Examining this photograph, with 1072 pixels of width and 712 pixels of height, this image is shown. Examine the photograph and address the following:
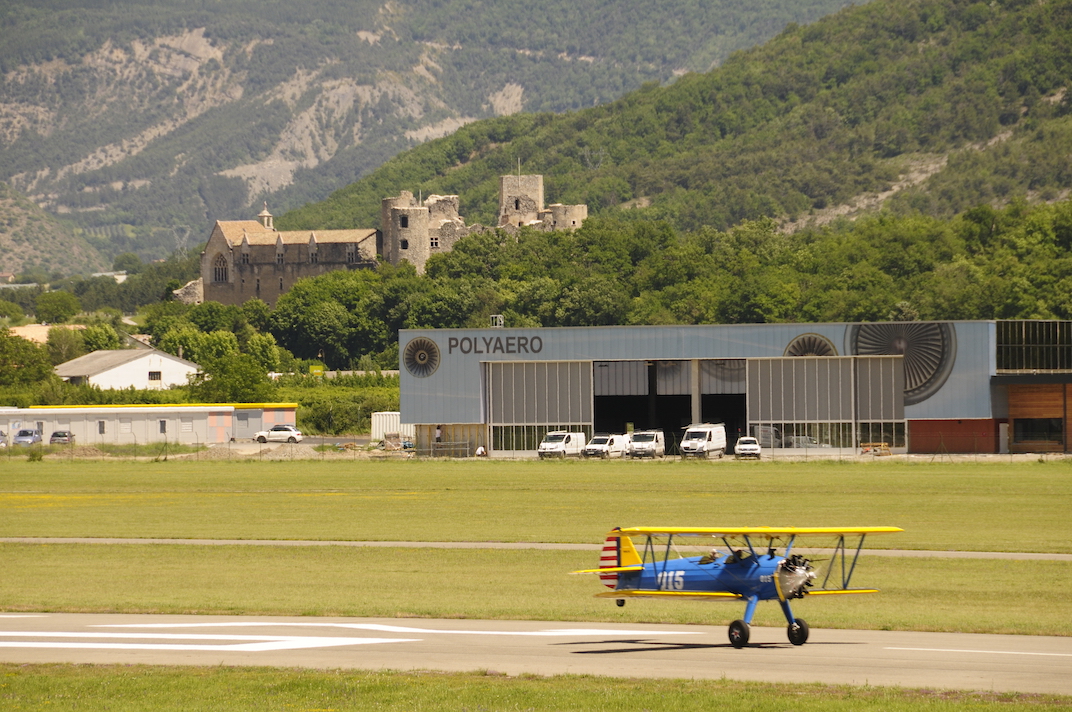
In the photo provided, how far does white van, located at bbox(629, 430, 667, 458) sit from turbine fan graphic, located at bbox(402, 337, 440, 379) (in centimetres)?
1363

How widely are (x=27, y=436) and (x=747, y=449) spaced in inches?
1905

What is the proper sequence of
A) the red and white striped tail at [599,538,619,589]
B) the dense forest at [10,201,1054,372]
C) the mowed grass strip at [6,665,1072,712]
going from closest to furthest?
1. the mowed grass strip at [6,665,1072,712]
2. the red and white striped tail at [599,538,619,589]
3. the dense forest at [10,201,1054,372]

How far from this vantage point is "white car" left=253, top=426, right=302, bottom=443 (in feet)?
339

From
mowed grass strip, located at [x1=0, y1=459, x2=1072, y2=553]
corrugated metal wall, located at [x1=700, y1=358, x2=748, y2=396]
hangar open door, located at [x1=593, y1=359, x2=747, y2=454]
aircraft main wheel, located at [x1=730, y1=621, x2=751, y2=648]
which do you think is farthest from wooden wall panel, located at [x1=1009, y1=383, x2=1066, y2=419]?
aircraft main wheel, located at [x1=730, y1=621, x2=751, y2=648]

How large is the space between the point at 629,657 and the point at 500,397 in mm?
61167

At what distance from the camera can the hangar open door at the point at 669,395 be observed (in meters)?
84.4

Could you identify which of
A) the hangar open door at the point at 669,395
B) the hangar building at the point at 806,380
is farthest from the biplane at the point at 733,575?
the hangar open door at the point at 669,395

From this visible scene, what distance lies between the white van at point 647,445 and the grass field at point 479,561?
6719mm

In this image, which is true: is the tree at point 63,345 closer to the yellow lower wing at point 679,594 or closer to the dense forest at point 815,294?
the dense forest at point 815,294

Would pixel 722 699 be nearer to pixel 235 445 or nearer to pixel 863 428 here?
pixel 863 428

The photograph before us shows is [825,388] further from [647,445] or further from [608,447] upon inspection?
[608,447]

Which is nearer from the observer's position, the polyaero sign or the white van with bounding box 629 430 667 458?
the white van with bounding box 629 430 667 458

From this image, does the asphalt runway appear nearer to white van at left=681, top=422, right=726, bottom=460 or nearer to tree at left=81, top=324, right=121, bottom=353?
white van at left=681, top=422, right=726, bottom=460

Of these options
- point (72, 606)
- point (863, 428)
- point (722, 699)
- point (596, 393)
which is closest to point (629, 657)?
point (722, 699)
